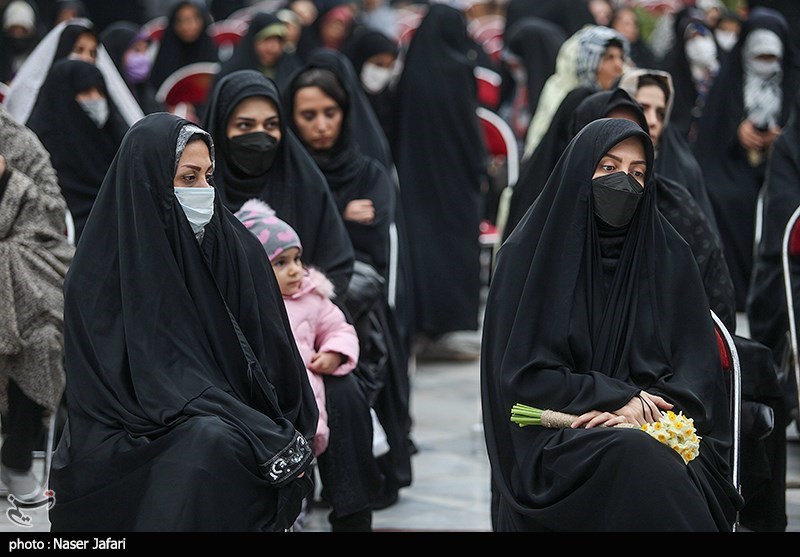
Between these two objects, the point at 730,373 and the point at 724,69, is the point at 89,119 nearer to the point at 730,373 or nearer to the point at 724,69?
the point at 730,373

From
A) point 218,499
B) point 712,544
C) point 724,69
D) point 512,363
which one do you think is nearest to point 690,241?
point 512,363

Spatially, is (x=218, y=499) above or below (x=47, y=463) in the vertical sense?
above

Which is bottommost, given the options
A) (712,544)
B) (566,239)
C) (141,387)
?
(712,544)

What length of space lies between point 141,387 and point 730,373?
1.59 metres

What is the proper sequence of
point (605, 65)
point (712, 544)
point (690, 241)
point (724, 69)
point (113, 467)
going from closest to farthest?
point (712, 544)
point (113, 467)
point (690, 241)
point (605, 65)
point (724, 69)

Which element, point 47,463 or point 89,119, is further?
point 89,119

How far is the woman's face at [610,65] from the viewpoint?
648 cm

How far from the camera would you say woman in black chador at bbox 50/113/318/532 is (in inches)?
133

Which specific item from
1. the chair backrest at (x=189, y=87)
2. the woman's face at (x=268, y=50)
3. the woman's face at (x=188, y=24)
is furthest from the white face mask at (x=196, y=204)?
the woman's face at (x=188, y=24)

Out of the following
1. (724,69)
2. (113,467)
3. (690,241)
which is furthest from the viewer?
(724,69)

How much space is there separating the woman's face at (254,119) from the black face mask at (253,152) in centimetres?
3

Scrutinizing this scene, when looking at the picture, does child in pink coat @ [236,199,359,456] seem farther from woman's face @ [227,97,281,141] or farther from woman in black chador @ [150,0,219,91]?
woman in black chador @ [150,0,219,91]

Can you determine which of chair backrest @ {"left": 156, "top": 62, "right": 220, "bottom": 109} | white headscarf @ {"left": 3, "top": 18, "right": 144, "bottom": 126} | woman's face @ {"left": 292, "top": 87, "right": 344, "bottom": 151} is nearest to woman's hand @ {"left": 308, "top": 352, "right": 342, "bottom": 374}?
woman's face @ {"left": 292, "top": 87, "right": 344, "bottom": 151}

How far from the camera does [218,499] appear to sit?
3.31 metres
